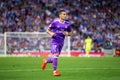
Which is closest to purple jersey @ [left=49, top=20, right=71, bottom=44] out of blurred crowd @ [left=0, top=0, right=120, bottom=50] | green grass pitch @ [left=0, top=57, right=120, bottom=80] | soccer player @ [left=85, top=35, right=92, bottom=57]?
green grass pitch @ [left=0, top=57, right=120, bottom=80]

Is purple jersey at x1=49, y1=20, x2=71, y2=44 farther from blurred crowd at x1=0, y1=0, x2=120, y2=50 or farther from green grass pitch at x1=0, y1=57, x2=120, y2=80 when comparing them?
blurred crowd at x1=0, y1=0, x2=120, y2=50

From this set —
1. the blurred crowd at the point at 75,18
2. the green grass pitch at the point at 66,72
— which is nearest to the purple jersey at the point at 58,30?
the green grass pitch at the point at 66,72

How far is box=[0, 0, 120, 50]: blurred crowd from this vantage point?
137 ft

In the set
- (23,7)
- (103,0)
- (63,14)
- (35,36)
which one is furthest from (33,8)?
(63,14)

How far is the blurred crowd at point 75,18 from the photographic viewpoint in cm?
4169

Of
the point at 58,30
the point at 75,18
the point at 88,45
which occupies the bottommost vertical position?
the point at 88,45

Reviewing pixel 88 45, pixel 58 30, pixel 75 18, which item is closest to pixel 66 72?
pixel 58 30

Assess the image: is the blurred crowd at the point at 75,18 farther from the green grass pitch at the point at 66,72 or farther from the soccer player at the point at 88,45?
the green grass pitch at the point at 66,72

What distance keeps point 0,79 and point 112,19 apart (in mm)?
30982

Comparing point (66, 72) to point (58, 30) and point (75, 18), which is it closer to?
point (58, 30)

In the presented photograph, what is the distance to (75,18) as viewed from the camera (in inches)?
1714

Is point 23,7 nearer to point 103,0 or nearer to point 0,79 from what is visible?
point 103,0

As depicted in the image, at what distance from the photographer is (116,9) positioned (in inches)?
1802

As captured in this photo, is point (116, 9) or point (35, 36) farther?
point (116, 9)
